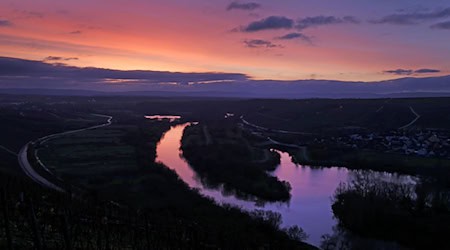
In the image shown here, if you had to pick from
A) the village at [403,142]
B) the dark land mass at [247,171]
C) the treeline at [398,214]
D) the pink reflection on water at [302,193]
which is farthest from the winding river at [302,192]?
the village at [403,142]

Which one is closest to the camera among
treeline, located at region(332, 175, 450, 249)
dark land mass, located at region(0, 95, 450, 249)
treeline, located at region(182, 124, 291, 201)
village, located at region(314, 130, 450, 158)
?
dark land mass, located at region(0, 95, 450, 249)

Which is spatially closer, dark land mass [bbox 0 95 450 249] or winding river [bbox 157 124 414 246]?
dark land mass [bbox 0 95 450 249]

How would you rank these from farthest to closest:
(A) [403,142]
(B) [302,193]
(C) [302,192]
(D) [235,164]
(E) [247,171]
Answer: (A) [403,142], (D) [235,164], (E) [247,171], (C) [302,192], (B) [302,193]

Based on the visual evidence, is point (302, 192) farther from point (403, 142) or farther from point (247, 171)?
point (403, 142)

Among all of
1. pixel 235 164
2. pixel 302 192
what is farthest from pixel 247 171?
pixel 302 192

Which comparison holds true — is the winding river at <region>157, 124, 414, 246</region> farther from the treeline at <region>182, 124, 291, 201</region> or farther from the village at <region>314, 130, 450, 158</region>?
the village at <region>314, 130, 450, 158</region>

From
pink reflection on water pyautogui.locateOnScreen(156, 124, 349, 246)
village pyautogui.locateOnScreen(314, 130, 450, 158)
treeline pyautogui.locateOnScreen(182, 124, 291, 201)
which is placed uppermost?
village pyautogui.locateOnScreen(314, 130, 450, 158)

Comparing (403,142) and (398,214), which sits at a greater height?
(403,142)

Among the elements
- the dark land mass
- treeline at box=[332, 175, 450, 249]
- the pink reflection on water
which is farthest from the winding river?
treeline at box=[332, 175, 450, 249]
